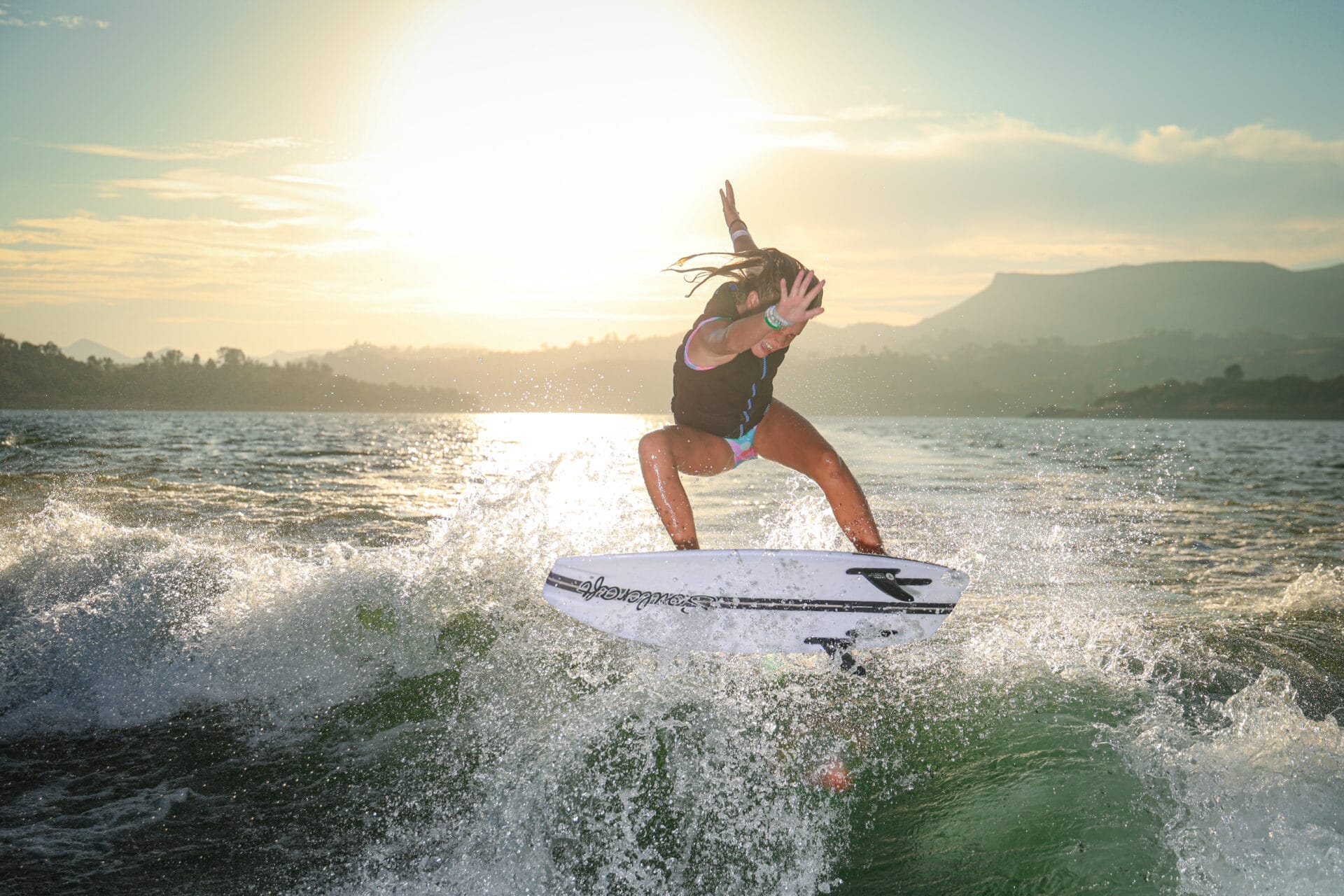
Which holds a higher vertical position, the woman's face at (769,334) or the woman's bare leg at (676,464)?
the woman's face at (769,334)

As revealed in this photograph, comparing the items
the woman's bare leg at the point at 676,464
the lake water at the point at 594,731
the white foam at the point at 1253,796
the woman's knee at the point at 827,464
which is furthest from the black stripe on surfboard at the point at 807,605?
the white foam at the point at 1253,796

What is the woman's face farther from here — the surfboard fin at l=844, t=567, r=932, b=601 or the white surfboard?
the surfboard fin at l=844, t=567, r=932, b=601

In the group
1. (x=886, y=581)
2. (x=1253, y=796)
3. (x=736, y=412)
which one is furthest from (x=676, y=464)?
(x=1253, y=796)

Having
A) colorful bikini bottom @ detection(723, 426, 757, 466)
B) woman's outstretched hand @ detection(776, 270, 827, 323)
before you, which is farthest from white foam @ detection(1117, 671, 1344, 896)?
colorful bikini bottom @ detection(723, 426, 757, 466)

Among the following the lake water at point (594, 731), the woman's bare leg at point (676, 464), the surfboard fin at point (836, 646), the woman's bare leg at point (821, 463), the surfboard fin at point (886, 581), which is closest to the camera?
the lake water at point (594, 731)

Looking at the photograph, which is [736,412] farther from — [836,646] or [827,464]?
[836,646]

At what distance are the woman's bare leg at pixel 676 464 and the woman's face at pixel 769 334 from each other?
2.52 ft

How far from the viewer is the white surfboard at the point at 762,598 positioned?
4.81 m

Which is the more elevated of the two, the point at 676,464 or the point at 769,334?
the point at 769,334

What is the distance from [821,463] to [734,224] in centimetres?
192

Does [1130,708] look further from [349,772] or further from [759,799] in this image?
[349,772]

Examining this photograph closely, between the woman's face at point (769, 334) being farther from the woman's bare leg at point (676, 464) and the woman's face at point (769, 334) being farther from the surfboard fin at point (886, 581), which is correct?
the surfboard fin at point (886, 581)

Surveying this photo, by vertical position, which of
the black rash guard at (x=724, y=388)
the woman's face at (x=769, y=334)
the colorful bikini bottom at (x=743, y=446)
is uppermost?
the woman's face at (x=769, y=334)

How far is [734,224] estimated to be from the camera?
5.69m
